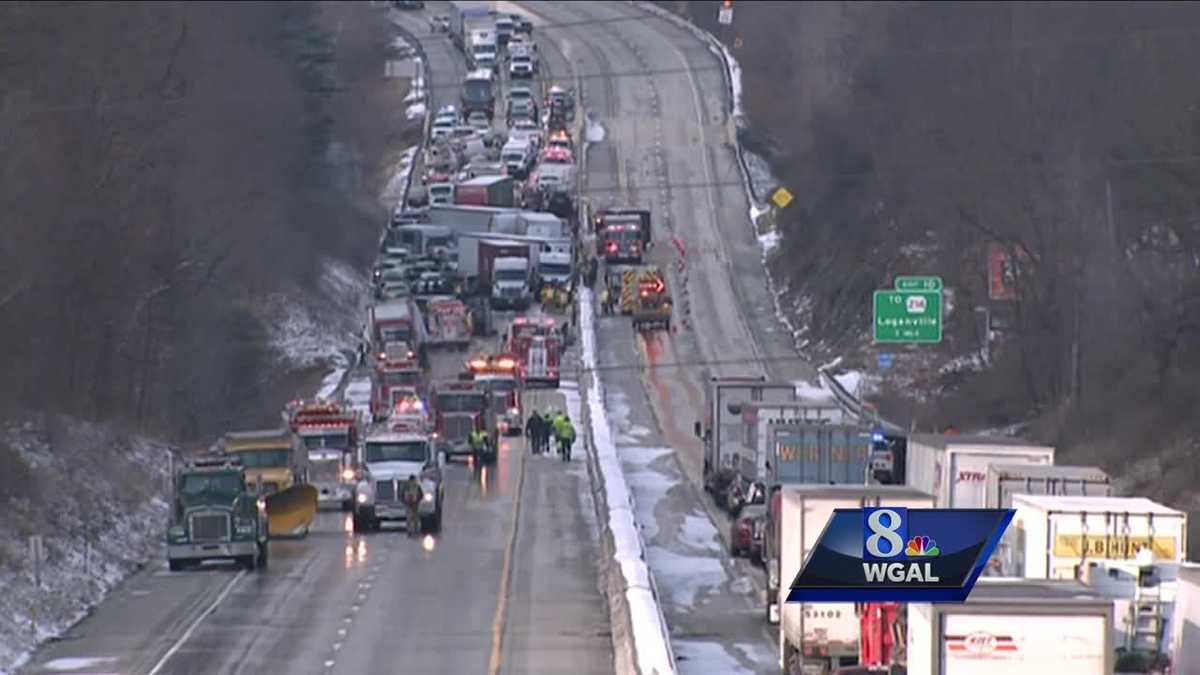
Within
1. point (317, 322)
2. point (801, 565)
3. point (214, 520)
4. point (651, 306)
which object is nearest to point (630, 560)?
point (214, 520)

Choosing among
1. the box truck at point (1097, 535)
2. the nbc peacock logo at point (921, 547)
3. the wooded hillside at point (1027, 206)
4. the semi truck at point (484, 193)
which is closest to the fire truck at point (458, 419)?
the wooded hillside at point (1027, 206)

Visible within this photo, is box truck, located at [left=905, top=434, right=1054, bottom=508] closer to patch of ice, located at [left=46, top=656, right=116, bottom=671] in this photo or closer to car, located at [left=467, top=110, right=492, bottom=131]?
patch of ice, located at [left=46, top=656, right=116, bottom=671]

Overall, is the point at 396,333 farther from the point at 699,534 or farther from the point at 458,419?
the point at 699,534

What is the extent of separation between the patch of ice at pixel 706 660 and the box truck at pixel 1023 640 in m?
12.1

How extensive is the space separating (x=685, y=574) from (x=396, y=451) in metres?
10.3

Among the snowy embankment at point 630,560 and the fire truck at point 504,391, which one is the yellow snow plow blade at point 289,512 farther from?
the fire truck at point 504,391

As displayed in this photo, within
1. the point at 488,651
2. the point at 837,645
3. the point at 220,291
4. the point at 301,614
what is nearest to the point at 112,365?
the point at 220,291

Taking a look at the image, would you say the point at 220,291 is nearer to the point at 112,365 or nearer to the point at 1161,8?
the point at 112,365

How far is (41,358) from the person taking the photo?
214 feet

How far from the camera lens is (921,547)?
73.0 feet

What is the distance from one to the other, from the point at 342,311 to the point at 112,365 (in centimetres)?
3839

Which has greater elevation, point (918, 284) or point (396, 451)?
point (918, 284)

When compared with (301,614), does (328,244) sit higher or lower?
higher

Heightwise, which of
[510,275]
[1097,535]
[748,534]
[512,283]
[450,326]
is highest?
[510,275]
